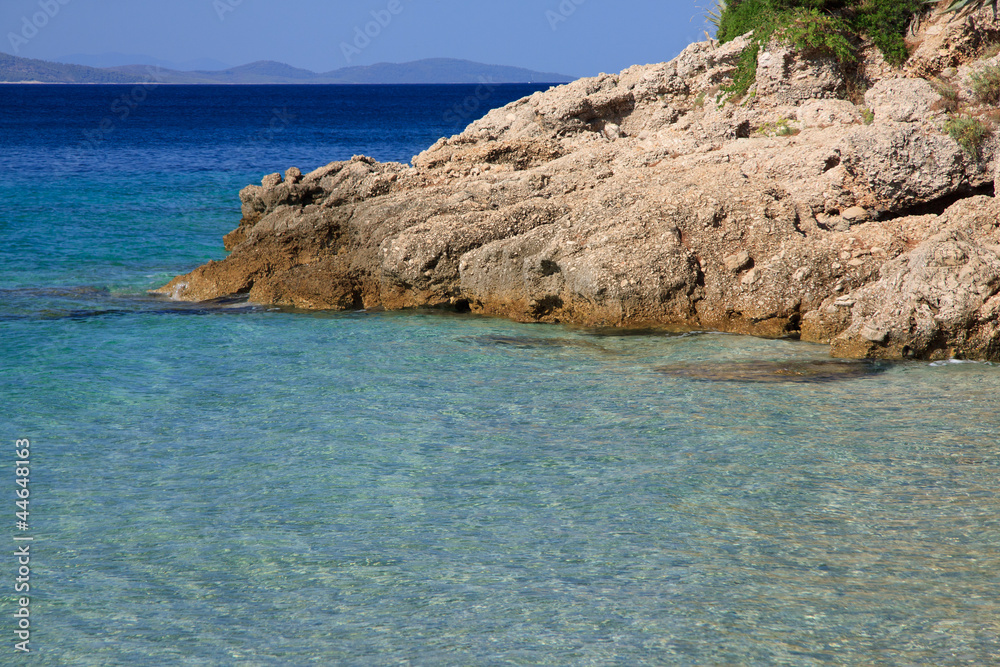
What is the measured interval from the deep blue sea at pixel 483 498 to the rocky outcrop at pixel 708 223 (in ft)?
1.68

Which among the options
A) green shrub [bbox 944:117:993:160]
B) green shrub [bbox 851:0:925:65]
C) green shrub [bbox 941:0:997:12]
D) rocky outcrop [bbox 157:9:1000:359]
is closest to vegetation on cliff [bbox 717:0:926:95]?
green shrub [bbox 851:0:925:65]

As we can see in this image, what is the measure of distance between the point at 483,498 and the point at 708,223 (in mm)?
5288

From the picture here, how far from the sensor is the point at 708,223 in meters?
9.67

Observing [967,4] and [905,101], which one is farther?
[967,4]

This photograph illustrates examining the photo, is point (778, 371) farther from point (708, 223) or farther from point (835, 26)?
point (835, 26)

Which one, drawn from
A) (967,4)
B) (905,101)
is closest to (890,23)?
(967,4)

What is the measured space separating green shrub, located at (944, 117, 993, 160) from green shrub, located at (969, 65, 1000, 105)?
0.77 m

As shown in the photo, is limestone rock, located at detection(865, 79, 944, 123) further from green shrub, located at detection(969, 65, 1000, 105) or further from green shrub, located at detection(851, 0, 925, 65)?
green shrub, located at detection(851, 0, 925, 65)

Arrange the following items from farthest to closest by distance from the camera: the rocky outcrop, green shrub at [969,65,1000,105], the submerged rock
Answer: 1. green shrub at [969,65,1000,105]
2. the rocky outcrop
3. the submerged rock

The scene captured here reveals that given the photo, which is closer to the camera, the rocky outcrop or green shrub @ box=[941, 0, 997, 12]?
the rocky outcrop

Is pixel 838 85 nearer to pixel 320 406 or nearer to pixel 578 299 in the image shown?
pixel 578 299

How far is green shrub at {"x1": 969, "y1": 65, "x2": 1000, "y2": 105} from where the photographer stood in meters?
9.84

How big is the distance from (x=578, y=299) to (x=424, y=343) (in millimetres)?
1904

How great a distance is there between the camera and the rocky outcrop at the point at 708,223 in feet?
28.8
